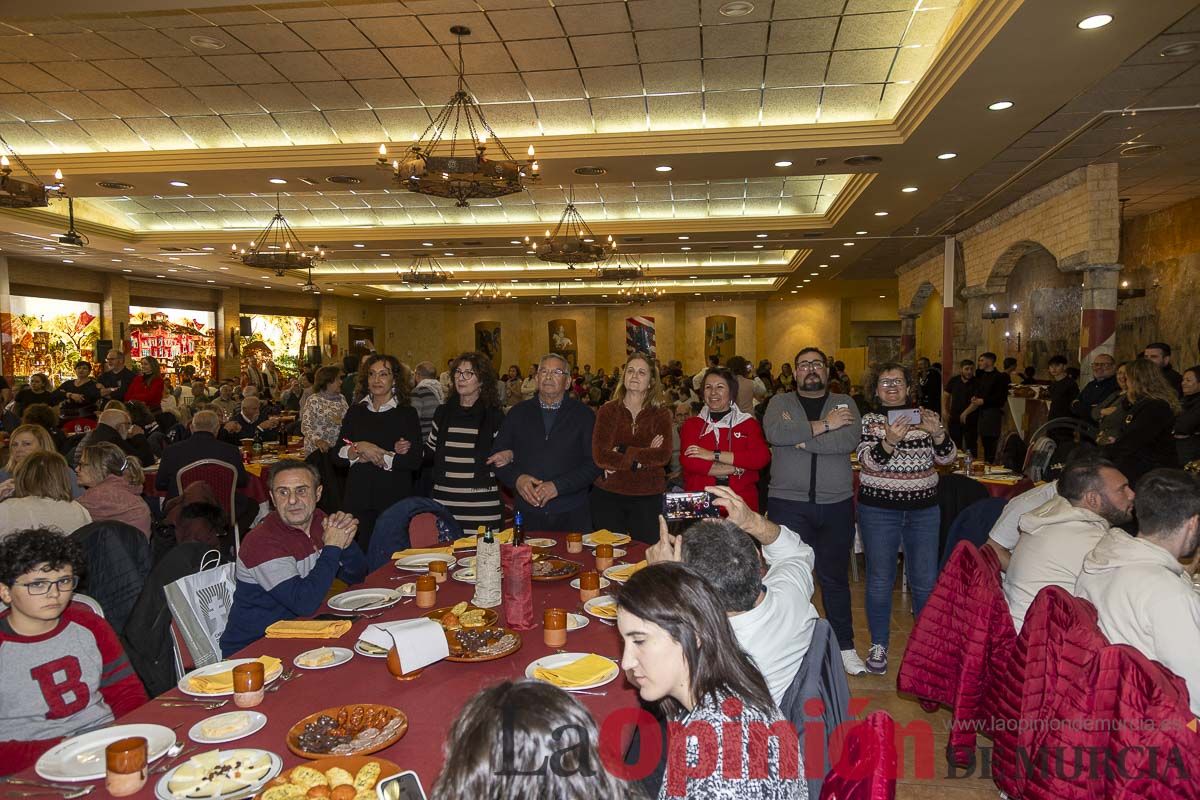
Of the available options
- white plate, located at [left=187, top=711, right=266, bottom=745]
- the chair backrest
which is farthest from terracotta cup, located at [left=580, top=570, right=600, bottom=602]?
the chair backrest

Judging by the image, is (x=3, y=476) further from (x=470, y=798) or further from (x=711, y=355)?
(x=711, y=355)

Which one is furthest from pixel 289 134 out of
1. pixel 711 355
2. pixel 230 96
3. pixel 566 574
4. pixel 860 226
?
pixel 711 355

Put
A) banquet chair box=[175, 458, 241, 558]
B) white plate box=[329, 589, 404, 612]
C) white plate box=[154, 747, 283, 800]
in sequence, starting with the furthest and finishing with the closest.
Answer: banquet chair box=[175, 458, 241, 558], white plate box=[329, 589, 404, 612], white plate box=[154, 747, 283, 800]

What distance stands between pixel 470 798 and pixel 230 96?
7967 millimetres

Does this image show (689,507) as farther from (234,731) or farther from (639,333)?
(639,333)

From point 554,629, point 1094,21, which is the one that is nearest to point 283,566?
point 554,629

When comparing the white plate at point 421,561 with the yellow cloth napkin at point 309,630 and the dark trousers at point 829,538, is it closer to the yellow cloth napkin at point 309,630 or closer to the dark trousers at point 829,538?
the yellow cloth napkin at point 309,630

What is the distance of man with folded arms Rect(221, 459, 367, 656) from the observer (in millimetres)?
2625

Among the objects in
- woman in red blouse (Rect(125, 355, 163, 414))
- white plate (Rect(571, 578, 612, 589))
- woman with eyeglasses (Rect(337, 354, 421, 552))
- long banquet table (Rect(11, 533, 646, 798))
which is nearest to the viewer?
long banquet table (Rect(11, 533, 646, 798))

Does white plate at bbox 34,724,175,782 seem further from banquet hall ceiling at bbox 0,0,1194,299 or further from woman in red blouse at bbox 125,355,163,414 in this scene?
woman in red blouse at bbox 125,355,163,414

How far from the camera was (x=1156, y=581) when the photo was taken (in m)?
2.22

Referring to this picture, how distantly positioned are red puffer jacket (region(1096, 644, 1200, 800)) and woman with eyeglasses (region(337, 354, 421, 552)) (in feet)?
11.8

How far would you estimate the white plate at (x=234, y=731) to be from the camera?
5.60 ft

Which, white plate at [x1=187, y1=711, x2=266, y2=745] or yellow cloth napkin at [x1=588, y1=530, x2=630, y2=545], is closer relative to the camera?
white plate at [x1=187, y1=711, x2=266, y2=745]
